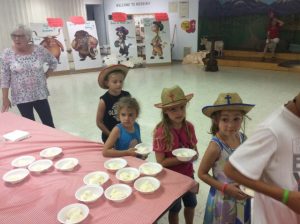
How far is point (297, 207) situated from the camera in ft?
2.55

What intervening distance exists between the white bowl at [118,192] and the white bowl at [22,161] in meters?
0.65

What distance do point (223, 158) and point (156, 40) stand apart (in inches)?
318

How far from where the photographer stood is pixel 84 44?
327 inches

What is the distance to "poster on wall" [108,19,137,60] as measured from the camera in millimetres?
8781

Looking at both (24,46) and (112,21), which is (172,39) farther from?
(24,46)

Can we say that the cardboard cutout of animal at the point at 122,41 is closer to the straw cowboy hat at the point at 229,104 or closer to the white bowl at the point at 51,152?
the white bowl at the point at 51,152

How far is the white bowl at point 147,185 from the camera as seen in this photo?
1.36 m

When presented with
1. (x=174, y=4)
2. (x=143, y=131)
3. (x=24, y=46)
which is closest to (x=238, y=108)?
(x=24, y=46)

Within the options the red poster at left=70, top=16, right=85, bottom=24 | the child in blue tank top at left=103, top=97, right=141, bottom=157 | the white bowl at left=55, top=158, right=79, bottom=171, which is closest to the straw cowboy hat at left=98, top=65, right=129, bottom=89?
the child in blue tank top at left=103, top=97, right=141, bottom=157

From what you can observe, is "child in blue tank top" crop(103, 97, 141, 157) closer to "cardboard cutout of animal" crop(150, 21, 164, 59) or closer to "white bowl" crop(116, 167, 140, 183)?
"white bowl" crop(116, 167, 140, 183)

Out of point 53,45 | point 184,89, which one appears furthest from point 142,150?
point 53,45

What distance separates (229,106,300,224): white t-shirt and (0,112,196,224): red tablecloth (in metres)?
0.58

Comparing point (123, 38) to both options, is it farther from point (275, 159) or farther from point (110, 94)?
point (275, 159)

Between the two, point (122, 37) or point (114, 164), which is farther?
point (122, 37)
